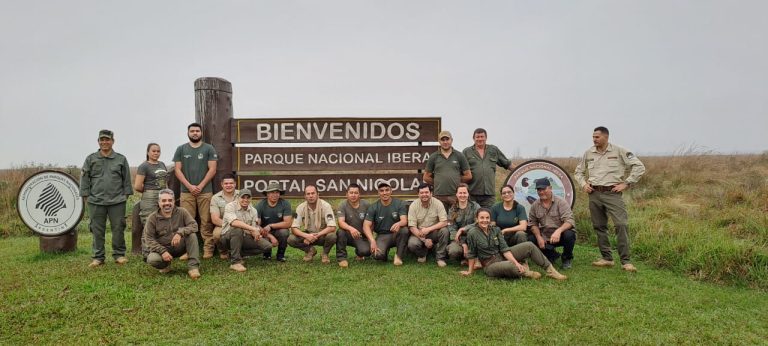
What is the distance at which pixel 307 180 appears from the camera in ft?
28.8

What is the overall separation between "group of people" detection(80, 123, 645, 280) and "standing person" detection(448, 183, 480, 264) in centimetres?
2

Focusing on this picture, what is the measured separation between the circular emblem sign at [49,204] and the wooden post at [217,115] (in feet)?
8.23

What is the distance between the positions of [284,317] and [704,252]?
235 inches

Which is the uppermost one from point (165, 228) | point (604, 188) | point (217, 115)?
point (217, 115)

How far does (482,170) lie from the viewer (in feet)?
26.8

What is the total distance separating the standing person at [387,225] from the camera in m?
7.62

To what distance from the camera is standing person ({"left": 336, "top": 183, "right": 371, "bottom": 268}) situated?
769 cm

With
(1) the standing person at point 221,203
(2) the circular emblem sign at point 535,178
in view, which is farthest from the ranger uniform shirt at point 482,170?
(1) the standing person at point 221,203

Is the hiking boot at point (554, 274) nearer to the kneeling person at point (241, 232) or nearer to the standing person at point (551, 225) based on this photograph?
the standing person at point (551, 225)

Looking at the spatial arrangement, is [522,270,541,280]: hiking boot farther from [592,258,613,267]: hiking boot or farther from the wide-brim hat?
the wide-brim hat

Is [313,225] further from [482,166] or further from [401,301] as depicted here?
[482,166]

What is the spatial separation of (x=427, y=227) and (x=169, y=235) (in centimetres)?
382

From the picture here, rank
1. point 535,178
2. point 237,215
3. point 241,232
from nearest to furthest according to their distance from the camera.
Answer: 1. point 241,232
2. point 237,215
3. point 535,178

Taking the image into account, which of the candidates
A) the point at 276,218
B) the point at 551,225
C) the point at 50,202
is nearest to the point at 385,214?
the point at 276,218
